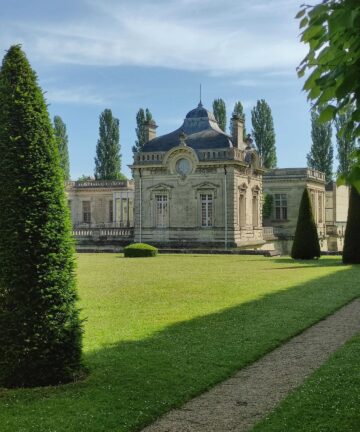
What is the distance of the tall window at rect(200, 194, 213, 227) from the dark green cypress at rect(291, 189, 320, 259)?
761cm

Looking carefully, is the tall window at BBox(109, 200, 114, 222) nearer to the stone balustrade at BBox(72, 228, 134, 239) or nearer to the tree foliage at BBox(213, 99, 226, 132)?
the tree foliage at BBox(213, 99, 226, 132)

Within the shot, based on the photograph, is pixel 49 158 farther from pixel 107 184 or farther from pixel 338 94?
pixel 107 184

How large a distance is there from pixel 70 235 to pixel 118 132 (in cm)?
4781

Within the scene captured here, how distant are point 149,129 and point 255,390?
1291 inches

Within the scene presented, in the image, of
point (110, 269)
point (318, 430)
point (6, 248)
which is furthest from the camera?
point (110, 269)

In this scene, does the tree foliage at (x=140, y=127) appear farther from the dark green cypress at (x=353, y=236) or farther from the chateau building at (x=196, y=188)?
the dark green cypress at (x=353, y=236)

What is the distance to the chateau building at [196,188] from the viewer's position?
112 feet

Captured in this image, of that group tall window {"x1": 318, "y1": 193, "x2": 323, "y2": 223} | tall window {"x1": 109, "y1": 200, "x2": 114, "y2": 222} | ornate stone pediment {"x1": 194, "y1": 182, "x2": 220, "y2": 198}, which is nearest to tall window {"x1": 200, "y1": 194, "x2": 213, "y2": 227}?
ornate stone pediment {"x1": 194, "y1": 182, "x2": 220, "y2": 198}

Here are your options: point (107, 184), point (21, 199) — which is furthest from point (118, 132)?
point (21, 199)

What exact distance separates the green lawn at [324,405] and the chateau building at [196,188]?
26853 millimetres

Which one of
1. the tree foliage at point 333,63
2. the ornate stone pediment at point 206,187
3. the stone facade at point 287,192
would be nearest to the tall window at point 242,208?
the ornate stone pediment at point 206,187

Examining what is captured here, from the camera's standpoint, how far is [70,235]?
6.96 meters

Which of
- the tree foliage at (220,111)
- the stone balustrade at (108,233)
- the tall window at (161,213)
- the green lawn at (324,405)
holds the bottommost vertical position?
the green lawn at (324,405)

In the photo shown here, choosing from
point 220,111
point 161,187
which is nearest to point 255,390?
point 161,187
